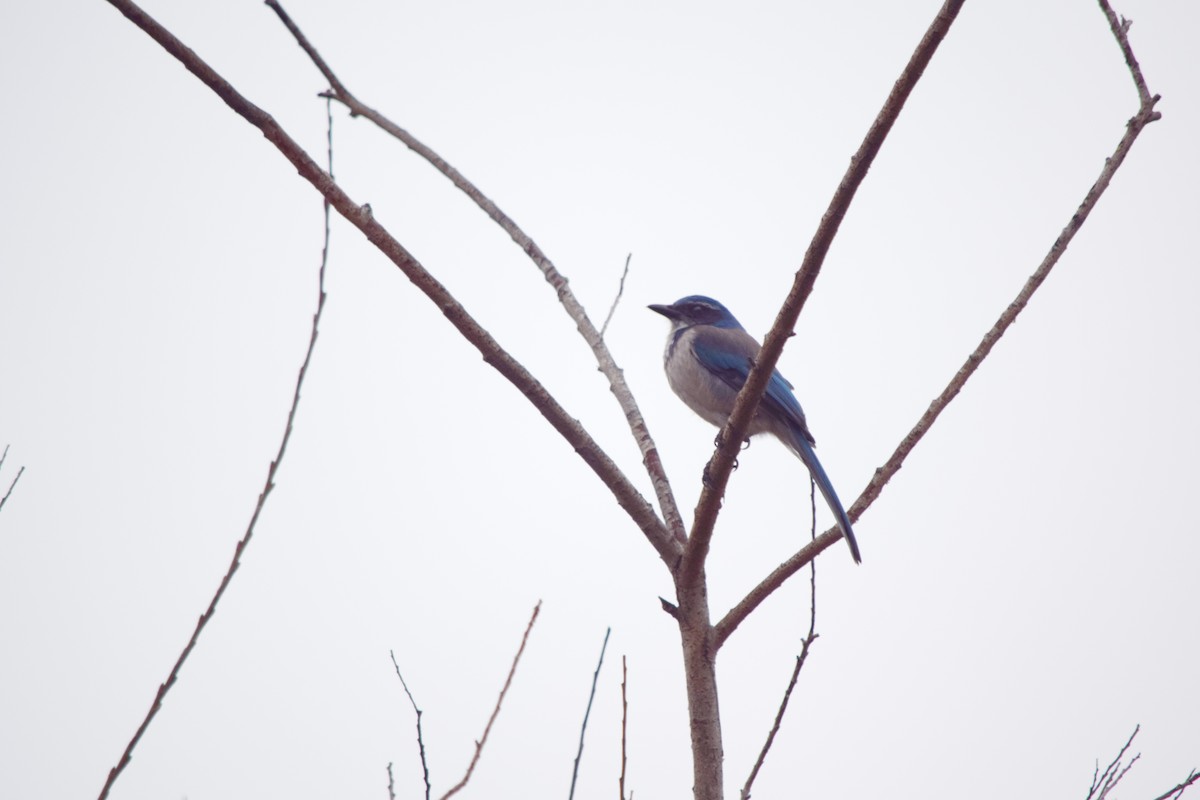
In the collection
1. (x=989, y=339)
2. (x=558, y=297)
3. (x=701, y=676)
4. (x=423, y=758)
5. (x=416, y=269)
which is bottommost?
(x=423, y=758)

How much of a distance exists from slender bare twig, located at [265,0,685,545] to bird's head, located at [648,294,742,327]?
160 inches

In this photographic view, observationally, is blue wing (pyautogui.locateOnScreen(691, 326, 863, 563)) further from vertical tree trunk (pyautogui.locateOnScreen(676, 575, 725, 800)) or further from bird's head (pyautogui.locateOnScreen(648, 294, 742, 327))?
vertical tree trunk (pyautogui.locateOnScreen(676, 575, 725, 800))

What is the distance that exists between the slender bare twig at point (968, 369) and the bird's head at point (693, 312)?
16.2 feet

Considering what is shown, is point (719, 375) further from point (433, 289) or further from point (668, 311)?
point (433, 289)

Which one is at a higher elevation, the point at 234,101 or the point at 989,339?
the point at 989,339

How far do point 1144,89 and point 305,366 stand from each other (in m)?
2.62

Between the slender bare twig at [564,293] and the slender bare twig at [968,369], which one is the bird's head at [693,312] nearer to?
the slender bare twig at [564,293]

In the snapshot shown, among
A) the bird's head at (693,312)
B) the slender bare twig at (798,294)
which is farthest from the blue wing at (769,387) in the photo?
the slender bare twig at (798,294)

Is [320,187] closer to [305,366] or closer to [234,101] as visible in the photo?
[234,101]

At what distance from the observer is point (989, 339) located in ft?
10.7

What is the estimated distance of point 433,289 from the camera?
269 cm

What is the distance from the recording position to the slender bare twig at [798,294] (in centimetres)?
228

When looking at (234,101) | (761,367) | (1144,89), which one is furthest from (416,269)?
(1144,89)

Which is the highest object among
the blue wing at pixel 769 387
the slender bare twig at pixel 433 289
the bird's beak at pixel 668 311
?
the bird's beak at pixel 668 311
